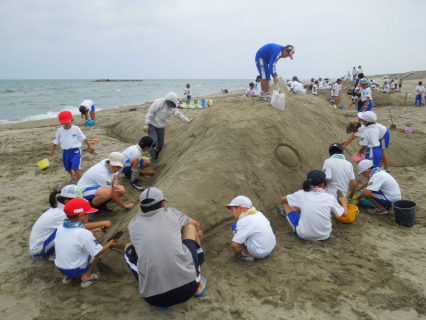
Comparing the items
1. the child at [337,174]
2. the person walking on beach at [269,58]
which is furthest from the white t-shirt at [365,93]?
the child at [337,174]

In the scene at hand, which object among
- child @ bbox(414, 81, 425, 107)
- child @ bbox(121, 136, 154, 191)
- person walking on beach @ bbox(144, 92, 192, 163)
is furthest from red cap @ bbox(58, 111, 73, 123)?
child @ bbox(414, 81, 425, 107)

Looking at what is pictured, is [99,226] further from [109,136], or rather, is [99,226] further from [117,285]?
[109,136]

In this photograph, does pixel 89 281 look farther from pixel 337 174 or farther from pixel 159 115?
pixel 159 115

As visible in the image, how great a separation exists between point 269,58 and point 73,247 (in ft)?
15.0

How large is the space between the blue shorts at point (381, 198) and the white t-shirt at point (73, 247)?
3.61 m

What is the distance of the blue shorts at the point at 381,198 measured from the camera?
4.00 meters

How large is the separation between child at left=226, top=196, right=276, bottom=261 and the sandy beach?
14 centimetres

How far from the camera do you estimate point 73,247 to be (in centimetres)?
267

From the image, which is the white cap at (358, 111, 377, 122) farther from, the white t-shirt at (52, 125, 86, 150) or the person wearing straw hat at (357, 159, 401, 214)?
the white t-shirt at (52, 125, 86, 150)

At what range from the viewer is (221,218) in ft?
11.4

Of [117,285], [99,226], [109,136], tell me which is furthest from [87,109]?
[117,285]

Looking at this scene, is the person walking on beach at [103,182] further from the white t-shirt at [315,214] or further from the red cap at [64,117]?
the white t-shirt at [315,214]

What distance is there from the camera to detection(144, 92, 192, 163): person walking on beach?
5738mm

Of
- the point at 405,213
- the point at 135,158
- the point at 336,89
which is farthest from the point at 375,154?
the point at 336,89
